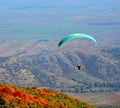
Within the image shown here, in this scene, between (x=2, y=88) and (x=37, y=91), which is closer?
(x=2, y=88)

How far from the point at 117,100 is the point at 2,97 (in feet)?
78.5

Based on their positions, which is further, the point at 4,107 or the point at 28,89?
the point at 28,89

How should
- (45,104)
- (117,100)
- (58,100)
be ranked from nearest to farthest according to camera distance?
(117,100), (45,104), (58,100)

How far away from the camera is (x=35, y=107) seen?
6278cm

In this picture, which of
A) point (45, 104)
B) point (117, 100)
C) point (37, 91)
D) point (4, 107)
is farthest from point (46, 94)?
point (117, 100)

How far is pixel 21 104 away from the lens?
6238 cm

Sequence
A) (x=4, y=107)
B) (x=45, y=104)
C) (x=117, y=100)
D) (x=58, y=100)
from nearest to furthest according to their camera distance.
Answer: (x=117, y=100) → (x=4, y=107) → (x=45, y=104) → (x=58, y=100)

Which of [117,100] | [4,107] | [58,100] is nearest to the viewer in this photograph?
[117,100]

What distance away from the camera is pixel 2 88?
6706cm

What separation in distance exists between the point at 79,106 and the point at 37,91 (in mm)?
7854

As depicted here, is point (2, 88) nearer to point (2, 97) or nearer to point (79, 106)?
point (2, 97)

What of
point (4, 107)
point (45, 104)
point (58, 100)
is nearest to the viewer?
point (4, 107)

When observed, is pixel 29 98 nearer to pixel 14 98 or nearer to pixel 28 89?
pixel 14 98

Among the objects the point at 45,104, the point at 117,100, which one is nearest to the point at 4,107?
the point at 45,104
